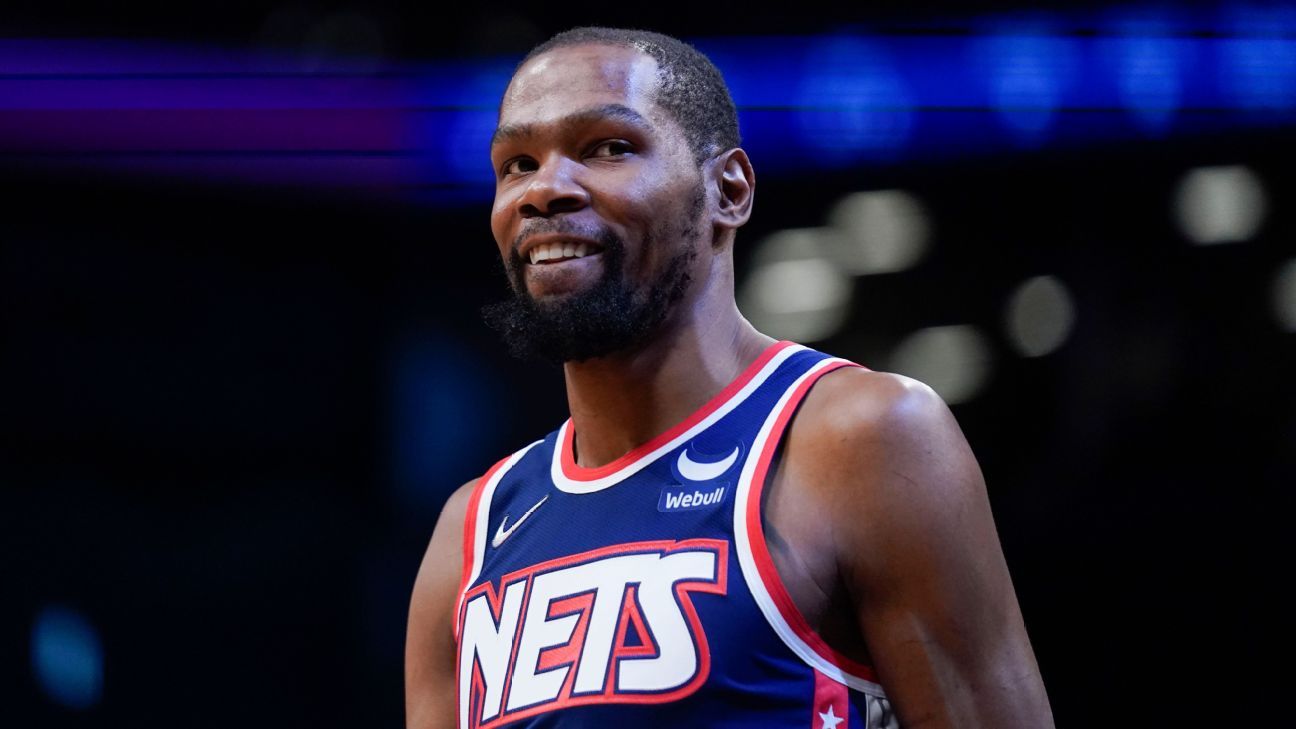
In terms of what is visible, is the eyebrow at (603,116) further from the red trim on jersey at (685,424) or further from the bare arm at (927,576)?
the bare arm at (927,576)

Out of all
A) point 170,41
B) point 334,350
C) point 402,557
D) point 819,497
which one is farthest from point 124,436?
point 819,497

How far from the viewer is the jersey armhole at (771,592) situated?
1413mm

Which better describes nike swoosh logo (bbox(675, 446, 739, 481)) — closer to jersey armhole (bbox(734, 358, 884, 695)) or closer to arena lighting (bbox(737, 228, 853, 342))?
jersey armhole (bbox(734, 358, 884, 695))

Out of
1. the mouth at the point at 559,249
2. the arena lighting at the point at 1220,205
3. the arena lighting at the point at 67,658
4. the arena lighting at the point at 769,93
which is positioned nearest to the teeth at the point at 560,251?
the mouth at the point at 559,249

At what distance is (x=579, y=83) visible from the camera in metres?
1.70

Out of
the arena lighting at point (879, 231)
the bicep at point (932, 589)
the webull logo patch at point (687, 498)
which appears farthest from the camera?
the arena lighting at point (879, 231)

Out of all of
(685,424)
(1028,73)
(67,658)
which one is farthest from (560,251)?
(67,658)

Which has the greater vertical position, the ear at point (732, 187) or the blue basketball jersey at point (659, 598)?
the ear at point (732, 187)

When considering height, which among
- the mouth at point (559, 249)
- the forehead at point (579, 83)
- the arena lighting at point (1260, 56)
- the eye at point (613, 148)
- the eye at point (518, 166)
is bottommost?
the mouth at point (559, 249)

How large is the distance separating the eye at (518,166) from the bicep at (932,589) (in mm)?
607

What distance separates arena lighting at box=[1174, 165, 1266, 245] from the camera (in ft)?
11.9

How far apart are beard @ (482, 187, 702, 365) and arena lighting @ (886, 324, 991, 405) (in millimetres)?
2167

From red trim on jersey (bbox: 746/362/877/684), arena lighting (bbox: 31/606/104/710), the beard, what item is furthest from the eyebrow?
arena lighting (bbox: 31/606/104/710)

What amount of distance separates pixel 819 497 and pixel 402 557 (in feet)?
8.49
